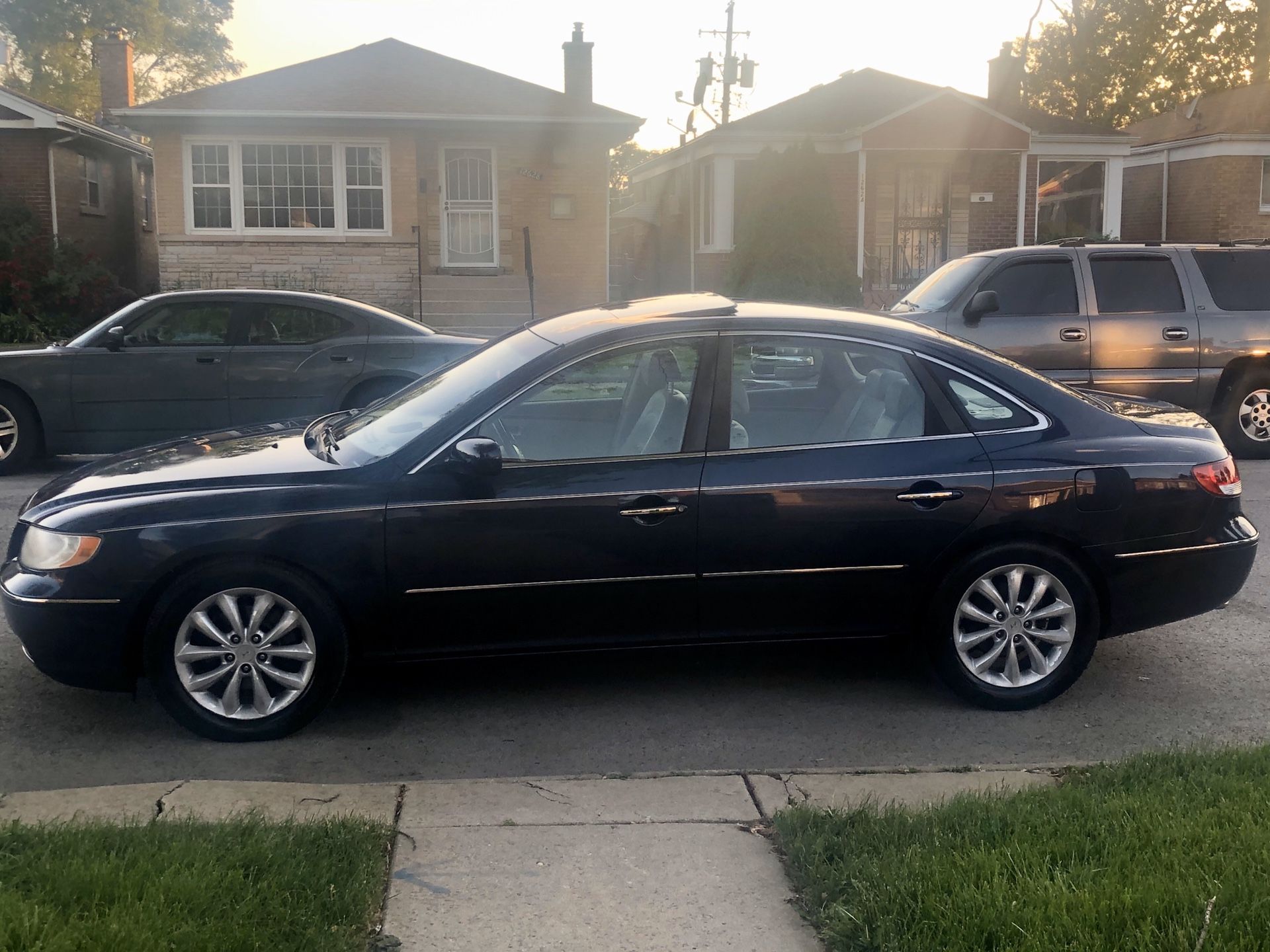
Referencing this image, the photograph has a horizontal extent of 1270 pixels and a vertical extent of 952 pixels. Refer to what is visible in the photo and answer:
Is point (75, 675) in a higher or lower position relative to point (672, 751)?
higher

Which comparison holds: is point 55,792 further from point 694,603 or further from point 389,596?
point 694,603

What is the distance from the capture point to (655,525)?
16.1ft

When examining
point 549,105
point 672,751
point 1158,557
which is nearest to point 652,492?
point 672,751

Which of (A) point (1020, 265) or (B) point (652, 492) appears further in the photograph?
(A) point (1020, 265)

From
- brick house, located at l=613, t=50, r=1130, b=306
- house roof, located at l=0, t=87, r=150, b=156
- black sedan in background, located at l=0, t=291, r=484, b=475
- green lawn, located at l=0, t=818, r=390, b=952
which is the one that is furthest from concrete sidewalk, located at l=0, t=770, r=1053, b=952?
house roof, located at l=0, t=87, r=150, b=156

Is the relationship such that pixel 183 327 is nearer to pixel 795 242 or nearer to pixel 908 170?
pixel 795 242

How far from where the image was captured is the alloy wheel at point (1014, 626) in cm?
513

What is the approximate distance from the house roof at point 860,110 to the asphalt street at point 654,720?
2277 centimetres

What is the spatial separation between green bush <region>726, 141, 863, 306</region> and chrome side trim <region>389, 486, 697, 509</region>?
18.2 m

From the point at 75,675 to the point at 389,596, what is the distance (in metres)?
1.19

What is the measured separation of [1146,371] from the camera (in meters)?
11.0

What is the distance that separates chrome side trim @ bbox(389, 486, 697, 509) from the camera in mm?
4801

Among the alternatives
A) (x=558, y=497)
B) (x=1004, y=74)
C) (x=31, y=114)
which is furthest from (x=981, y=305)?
(x=1004, y=74)

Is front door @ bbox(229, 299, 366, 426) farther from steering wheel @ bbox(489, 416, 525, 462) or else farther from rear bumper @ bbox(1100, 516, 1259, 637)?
rear bumper @ bbox(1100, 516, 1259, 637)
